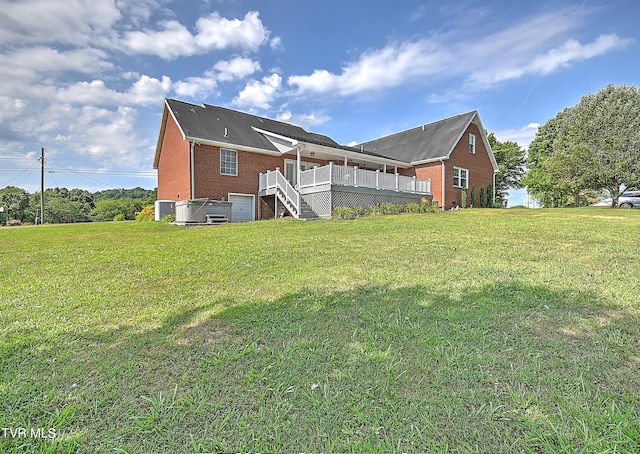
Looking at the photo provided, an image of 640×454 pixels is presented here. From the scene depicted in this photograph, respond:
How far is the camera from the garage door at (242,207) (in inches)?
678

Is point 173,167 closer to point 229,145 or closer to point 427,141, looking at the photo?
point 229,145

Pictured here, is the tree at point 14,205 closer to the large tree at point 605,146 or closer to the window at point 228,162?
the window at point 228,162

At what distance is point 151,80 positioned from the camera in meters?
19.5

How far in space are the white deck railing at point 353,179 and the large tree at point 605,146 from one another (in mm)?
10221

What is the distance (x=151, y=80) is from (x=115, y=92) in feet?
10.3

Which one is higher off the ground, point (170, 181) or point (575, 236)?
point (170, 181)

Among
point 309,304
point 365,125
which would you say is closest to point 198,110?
point 365,125

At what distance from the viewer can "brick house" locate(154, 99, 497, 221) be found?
51.0 ft

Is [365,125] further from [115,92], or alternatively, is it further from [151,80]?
[115,92]

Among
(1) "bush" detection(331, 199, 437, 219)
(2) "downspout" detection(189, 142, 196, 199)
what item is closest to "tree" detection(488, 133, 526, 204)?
(1) "bush" detection(331, 199, 437, 219)

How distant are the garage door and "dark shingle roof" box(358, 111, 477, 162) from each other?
11429mm

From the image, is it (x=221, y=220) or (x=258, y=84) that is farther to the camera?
(x=258, y=84)

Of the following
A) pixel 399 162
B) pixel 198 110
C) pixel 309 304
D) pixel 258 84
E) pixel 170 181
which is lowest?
pixel 309 304

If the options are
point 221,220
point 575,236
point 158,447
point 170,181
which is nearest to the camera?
point 158,447
